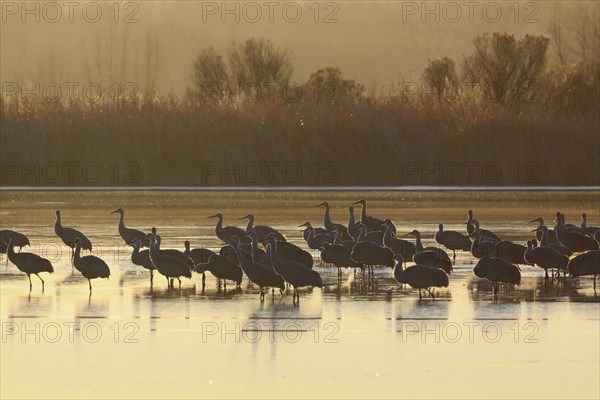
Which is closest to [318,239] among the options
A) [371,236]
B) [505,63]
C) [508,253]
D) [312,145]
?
[371,236]

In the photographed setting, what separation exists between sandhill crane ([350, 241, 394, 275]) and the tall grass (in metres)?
22.5

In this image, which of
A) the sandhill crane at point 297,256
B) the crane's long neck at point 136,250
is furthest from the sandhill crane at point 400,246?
the crane's long neck at point 136,250

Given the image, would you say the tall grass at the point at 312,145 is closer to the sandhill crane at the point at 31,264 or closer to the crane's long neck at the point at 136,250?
the crane's long neck at the point at 136,250

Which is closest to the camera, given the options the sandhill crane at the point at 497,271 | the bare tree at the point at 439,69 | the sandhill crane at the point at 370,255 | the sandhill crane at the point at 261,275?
the sandhill crane at the point at 261,275

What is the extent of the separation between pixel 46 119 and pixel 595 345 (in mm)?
29660

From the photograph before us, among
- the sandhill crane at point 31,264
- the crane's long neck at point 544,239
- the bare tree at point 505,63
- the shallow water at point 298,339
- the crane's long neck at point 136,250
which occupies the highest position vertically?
the bare tree at point 505,63

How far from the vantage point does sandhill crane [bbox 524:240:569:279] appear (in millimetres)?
15164

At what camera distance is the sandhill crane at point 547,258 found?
15164mm

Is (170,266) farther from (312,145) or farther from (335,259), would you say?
(312,145)

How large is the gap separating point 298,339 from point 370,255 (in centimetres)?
406

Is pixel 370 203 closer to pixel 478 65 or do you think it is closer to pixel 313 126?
pixel 313 126

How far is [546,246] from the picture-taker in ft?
51.0

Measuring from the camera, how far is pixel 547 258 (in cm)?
1520

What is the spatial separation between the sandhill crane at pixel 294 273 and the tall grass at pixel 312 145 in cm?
2419
